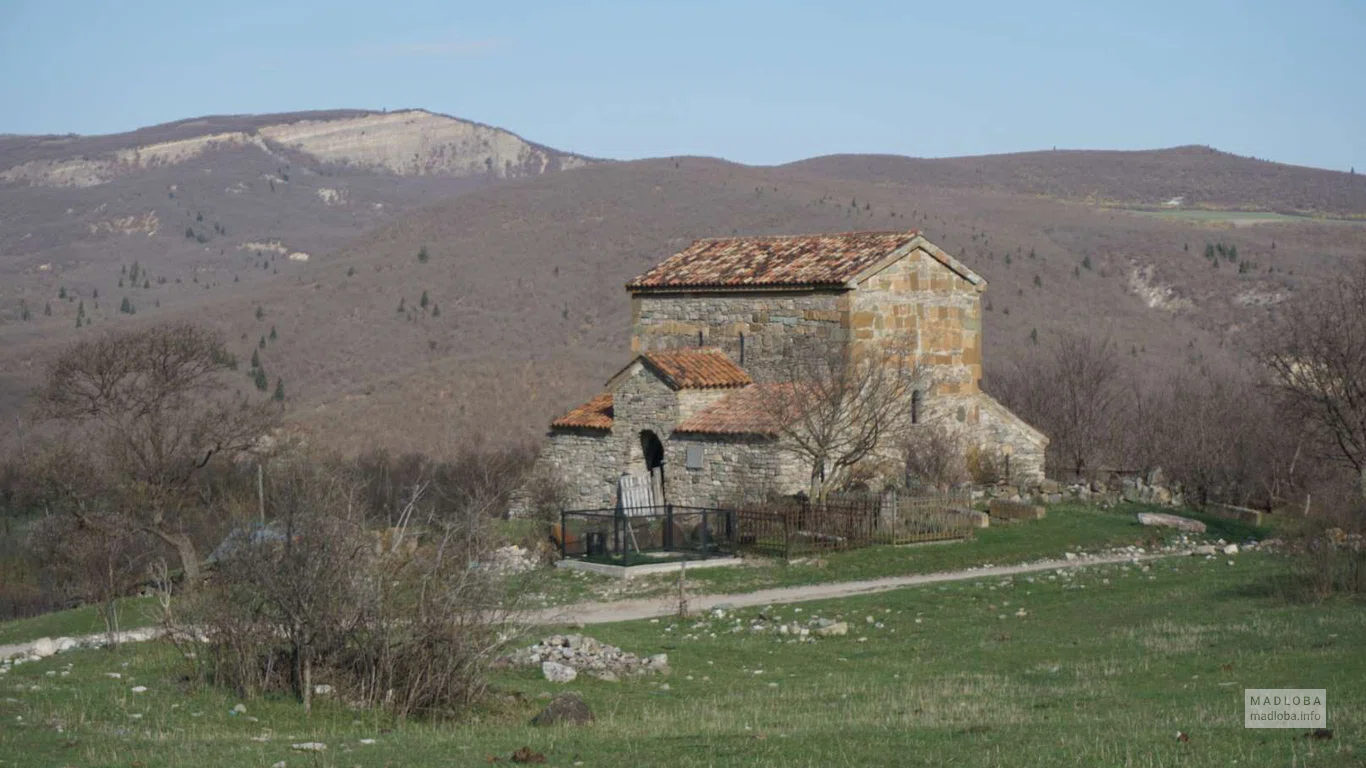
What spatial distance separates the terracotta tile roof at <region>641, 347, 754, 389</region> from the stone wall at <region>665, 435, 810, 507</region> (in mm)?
1329

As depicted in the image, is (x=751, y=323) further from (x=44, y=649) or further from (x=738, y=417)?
(x=44, y=649)

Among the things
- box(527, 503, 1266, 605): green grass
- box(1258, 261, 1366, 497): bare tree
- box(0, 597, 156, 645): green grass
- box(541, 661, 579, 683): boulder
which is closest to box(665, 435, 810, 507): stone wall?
box(527, 503, 1266, 605): green grass

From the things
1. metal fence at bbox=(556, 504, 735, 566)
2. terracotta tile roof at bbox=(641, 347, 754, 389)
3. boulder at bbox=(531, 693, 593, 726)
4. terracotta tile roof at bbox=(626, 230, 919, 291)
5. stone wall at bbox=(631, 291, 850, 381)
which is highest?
terracotta tile roof at bbox=(626, 230, 919, 291)

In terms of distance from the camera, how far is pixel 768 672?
17781 mm

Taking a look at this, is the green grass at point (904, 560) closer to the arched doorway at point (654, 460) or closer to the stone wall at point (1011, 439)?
the stone wall at point (1011, 439)

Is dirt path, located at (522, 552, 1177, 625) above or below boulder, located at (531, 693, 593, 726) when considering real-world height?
below

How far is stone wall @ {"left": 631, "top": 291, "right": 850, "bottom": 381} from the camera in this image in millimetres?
33250

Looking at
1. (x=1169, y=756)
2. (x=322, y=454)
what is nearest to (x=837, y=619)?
(x=1169, y=756)

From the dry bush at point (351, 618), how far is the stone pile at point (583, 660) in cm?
212

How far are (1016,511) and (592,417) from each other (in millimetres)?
10430

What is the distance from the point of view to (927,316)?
34.5m

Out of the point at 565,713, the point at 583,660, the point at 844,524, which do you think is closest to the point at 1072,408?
the point at 844,524

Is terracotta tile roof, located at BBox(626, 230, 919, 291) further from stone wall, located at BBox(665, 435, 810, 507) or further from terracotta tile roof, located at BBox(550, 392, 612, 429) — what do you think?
stone wall, located at BBox(665, 435, 810, 507)

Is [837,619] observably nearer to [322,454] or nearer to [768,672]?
[768,672]
